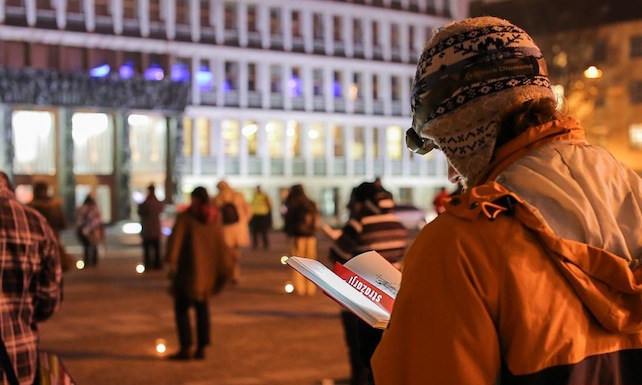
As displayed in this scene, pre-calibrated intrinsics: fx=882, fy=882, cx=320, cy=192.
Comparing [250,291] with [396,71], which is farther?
[396,71]

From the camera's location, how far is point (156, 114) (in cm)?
4884

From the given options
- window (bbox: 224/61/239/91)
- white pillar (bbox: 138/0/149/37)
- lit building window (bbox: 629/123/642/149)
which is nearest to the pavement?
white pillar (bbox: 138/0/149/37)

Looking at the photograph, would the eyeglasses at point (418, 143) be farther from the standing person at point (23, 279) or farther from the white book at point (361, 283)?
the standing person at point (23, 279)

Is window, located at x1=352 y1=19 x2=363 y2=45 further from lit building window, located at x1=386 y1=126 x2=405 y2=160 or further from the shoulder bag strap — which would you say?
the shoulder bag strap

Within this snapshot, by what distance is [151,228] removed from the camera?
20578mm

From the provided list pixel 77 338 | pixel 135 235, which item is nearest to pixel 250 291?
pixel 77 338

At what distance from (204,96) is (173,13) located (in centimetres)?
513

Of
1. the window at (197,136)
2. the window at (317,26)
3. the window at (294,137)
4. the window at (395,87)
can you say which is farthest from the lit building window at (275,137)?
the window at (395,87)

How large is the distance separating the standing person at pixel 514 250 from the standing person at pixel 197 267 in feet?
26.7

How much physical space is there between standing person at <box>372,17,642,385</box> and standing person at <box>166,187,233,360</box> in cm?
814

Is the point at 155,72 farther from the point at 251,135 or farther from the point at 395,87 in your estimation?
the point at 395,87

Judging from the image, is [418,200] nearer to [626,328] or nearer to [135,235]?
[135,235]

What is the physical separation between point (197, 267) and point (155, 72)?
4213 cm

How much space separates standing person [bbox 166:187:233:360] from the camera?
968cm
